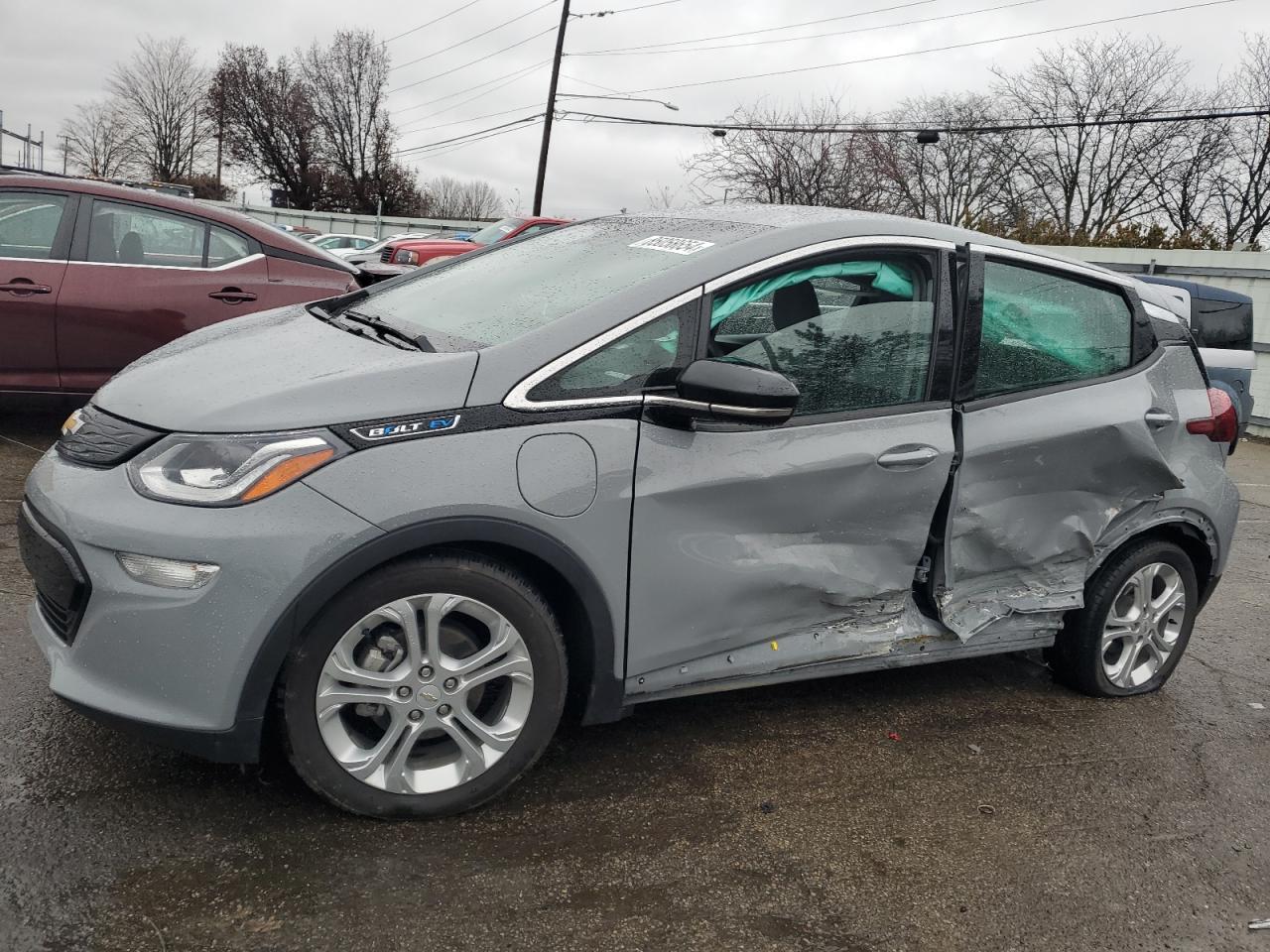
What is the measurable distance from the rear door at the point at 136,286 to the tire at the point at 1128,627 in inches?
197

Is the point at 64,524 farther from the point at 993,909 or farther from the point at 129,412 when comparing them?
the point at 993,909

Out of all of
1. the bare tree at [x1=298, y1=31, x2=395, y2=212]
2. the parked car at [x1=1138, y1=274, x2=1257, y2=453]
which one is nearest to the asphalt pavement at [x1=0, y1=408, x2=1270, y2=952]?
the parked car at [x1=1138, y1=274, x2=1257, y2=453]

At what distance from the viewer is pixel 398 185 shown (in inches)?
2603

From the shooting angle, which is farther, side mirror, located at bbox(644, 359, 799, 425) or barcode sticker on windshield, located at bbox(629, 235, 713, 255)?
barcode sticker on windshield, located at bbox(629, 235, 713, 255)

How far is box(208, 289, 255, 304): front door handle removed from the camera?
6512 mm

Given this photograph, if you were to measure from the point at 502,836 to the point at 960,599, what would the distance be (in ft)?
5.80

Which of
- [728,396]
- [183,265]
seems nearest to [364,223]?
[183,265]

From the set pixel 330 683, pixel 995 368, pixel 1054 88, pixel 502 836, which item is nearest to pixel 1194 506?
pixel 995 368

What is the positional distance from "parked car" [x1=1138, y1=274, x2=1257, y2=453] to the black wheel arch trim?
10.1 metres

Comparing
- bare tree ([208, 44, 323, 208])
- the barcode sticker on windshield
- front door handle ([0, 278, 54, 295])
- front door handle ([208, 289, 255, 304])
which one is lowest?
front door handle ([0, 278, 54, 295])

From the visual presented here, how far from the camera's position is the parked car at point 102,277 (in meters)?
6.09

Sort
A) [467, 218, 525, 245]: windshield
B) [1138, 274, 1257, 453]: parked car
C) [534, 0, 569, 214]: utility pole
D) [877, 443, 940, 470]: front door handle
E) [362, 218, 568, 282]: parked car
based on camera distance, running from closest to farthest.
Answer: [877, 443, 940, 470]: front door handle < [1138, 274, 1257, 453]: parked car < [362, 218, 568, 282]: parked car < [467, 218, 525, 245]: windshield < [534, 0, 569, 214]: utility pole

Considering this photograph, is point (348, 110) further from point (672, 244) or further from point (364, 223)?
point (672, 244)

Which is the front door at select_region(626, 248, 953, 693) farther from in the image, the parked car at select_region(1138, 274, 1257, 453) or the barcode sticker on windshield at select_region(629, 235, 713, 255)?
the parked car at select_region(1138, 274, 1257, 453)
